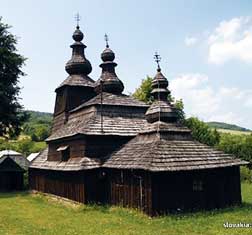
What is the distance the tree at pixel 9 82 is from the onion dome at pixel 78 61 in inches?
271

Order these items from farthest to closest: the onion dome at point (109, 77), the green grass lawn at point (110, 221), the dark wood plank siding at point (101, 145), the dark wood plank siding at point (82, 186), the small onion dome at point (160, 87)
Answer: the onion dome at point (109, 77), the dark wood plank siding at point (101, 145), the small onion dome at point (160, 87), the dark wood plank siding at point (82, 186), the green grass lawn at point (110, 221)

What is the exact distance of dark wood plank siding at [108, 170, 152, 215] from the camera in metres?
18.6

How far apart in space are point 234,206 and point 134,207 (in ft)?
17.3

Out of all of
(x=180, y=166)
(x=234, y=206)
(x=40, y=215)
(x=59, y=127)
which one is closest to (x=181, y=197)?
(x=180, y=166)

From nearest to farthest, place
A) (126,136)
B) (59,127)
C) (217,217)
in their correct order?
(217,217) < (126,136) < (59,127)

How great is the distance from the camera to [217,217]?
17312mm

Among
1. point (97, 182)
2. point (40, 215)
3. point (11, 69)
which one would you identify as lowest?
point (40, 215)

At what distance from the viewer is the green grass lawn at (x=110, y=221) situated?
1519 cm

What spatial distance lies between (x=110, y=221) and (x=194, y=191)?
4704 millimetres

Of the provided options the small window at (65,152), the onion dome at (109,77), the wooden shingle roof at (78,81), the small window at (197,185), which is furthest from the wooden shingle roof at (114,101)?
the small window at (197,185)

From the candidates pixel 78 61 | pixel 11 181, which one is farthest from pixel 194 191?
pixel 11 181

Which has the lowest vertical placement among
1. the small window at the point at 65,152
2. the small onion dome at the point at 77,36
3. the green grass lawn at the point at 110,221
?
the green grass lawn at the point at 110,221

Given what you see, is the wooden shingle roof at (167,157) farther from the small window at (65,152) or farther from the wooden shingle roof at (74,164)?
the small window at (65,152)

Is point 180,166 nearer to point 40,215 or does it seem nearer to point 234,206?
point 234,206
